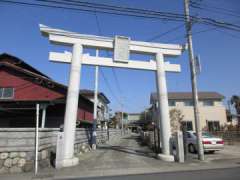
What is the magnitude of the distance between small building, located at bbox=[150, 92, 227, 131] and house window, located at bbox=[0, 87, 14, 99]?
23.3 meters

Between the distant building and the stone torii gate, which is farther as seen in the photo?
the distant building

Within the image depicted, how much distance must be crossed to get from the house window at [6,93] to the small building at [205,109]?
23.3m

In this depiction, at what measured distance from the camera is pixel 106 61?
508 inches

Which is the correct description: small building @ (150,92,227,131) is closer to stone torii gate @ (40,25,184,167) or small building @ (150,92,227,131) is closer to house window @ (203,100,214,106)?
house window @ (203,100,214,106)

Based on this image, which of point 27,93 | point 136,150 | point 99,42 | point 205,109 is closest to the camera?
point 99,42

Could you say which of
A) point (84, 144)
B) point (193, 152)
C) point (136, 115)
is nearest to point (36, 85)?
point (84, 144)

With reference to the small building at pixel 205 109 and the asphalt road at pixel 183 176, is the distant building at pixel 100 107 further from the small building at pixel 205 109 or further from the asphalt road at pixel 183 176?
the asphalt road at pixel 183 176

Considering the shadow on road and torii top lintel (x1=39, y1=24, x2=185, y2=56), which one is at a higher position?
torii top lintel (x1=39, y1=24, x2=185, y2=56)

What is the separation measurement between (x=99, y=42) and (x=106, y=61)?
1137mm

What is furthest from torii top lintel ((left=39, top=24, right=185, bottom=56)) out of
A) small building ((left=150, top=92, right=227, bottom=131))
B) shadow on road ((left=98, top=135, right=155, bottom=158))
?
small building ((left=150, top=92, right=227, bottom=131))

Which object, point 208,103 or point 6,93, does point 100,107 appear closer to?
point 208,103

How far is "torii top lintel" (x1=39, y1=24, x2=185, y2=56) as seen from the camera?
12062 mm

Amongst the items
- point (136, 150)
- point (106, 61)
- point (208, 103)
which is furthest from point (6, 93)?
point (208, 103)

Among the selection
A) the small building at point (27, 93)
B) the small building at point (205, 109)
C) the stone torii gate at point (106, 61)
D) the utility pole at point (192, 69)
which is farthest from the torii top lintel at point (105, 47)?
the small building at point (205, 109)
